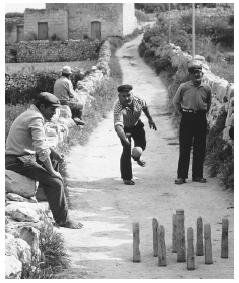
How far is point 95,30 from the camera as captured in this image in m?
47.9

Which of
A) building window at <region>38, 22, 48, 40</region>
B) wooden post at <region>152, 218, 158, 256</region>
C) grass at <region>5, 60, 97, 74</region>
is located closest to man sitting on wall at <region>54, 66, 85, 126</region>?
wooden post at <region>152, 218, 158, 256</region>

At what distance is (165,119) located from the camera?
17406 millimetres

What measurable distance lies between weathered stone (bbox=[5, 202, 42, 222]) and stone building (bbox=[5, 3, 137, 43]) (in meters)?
39.9

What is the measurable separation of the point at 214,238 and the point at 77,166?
4628 millimetres

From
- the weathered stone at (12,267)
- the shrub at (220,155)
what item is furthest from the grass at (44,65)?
the weathered stone at (12,267)

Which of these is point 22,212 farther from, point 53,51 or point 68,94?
point 53,51

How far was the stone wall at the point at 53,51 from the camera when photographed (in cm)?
4288

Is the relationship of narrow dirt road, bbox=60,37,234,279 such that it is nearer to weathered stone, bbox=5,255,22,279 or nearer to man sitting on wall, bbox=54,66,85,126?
man sitting on wall, bbox=54,66,85,126

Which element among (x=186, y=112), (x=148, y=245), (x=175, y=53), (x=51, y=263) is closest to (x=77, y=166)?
(x=186, y=112)

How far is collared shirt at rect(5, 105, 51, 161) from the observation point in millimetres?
8000

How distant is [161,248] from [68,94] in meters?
8.36

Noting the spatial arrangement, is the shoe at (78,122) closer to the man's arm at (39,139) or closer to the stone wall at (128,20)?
the man's arm at (39,139)

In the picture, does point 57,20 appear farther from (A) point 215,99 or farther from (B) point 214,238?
(B) point 214,238

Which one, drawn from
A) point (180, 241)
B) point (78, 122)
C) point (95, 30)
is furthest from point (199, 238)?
point (95, 30)
